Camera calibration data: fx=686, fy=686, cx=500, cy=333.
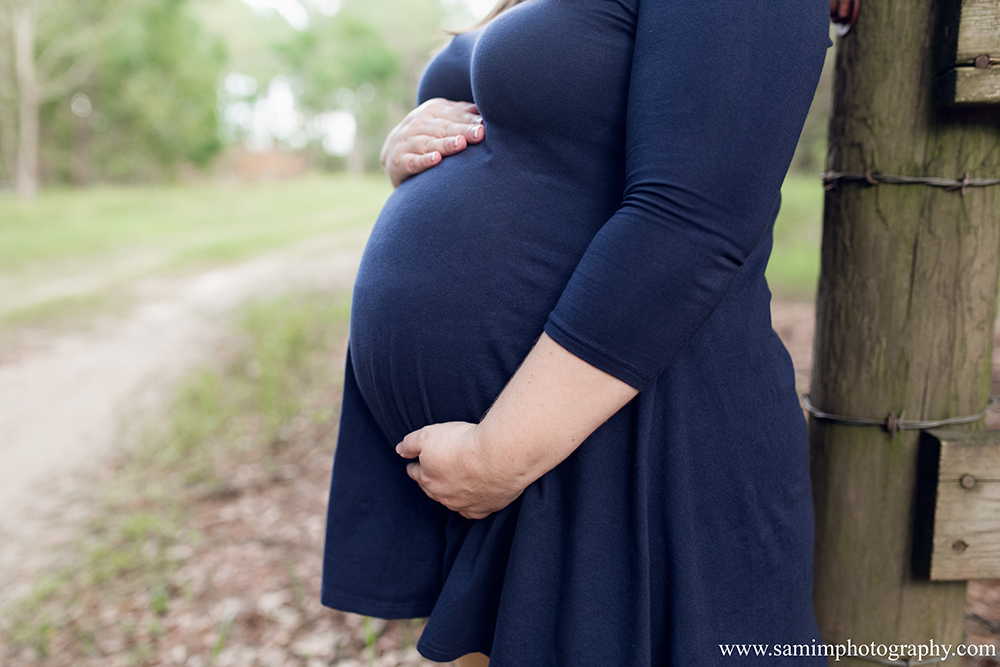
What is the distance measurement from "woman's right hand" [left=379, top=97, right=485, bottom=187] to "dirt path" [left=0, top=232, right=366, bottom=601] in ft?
9.40

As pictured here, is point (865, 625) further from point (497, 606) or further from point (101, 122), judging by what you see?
point (101, 122)

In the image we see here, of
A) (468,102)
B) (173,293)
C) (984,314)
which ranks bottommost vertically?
(173,293)

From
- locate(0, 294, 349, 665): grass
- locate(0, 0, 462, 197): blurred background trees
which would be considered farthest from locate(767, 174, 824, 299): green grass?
locate(0, 0, 462, 197): blurred background trees

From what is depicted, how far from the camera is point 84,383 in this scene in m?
5.39

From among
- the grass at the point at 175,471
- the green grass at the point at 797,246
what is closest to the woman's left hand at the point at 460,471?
the grass at the point at 175,471

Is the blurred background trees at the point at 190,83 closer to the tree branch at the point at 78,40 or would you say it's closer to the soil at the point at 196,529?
the tree branch at the point at 78,40

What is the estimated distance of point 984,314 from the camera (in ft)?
3.77

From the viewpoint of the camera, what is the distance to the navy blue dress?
30.7 inches

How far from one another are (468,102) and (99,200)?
16101mm

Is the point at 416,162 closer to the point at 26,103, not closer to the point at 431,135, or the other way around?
the point at 431,135

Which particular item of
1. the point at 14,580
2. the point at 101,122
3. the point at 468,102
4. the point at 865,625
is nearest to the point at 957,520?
the point at 865,625

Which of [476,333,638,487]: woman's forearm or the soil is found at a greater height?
[476,333,638,487]: woman's forearm

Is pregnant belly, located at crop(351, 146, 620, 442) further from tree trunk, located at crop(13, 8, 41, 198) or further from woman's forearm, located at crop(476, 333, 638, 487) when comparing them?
tree trunk, located at crop(13, 8, 41, 198)

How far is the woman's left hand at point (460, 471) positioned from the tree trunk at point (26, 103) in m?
18.7
